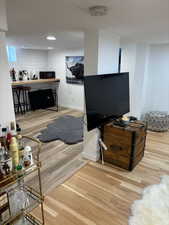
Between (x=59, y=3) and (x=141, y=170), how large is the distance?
243 cm

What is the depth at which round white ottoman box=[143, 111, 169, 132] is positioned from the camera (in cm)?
392

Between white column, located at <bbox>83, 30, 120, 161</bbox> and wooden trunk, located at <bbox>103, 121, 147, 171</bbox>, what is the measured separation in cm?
20

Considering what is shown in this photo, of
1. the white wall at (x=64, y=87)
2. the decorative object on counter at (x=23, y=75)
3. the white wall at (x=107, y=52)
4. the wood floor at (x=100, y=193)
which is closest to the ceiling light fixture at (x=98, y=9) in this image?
the white wall at (x=107, y=52)

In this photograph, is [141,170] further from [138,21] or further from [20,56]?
[20,56]

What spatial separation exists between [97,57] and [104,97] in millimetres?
601

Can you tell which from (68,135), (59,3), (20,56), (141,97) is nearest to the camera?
(59,3)

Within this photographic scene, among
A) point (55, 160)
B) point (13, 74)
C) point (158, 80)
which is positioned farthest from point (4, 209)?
point (13, 74)

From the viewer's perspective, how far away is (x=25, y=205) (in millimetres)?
1333

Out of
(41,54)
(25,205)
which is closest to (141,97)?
(25,205)

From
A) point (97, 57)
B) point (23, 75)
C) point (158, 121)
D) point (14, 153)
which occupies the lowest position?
point (158, 121)

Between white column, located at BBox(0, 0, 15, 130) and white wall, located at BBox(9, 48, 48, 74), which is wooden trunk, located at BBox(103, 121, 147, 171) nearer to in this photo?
white column, located at BBox(0, 0, 15, 130)

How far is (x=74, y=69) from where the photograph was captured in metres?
5.65

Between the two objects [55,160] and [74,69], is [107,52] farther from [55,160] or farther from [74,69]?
[74,69]

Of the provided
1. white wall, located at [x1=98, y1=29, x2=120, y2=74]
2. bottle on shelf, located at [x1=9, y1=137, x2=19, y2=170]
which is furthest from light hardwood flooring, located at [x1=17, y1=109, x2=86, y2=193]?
white wall, located at [x1=98, y1=29, x2=120, y2=74]
